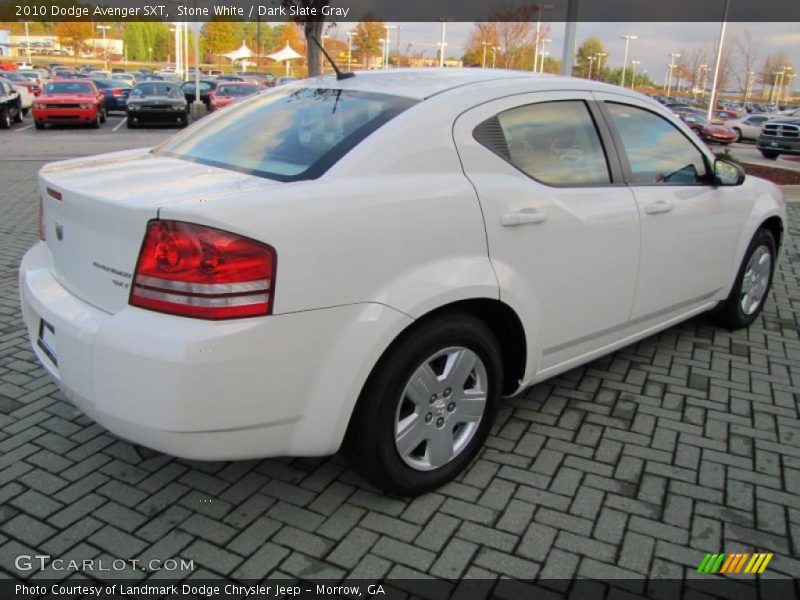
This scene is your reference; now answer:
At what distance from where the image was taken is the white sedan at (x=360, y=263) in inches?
90.1

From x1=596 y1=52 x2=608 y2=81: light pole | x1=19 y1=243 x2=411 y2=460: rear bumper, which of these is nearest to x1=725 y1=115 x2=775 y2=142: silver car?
x1=19 y1=243 x2=411 y2=460: rear bumper

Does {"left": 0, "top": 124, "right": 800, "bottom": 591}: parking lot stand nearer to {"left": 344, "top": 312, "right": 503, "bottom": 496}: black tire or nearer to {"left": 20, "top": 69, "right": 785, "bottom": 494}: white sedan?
{"left": 344, "top": 312, "right": 503, "bottom": 496}: black tire

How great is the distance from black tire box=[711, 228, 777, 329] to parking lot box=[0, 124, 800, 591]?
86 centimetres

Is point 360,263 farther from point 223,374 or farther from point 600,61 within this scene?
point 600,61

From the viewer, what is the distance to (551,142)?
3.32 m

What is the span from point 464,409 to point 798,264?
586 centimetres

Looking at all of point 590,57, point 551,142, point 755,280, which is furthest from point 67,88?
point 590,57

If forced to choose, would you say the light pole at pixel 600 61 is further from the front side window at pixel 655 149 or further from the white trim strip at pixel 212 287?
the white trim strip at pixel 212 287

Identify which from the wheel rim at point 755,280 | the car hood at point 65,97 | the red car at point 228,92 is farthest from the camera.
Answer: the red car at point 228,92

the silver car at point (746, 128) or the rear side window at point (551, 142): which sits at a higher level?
the rear side window at point (551, 142)

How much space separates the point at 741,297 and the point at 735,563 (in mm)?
2757

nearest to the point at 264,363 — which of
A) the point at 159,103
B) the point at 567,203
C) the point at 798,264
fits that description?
the point at 567,203

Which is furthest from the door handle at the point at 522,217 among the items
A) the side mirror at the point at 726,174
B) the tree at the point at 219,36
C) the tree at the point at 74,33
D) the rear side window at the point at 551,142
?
the tree at the point at 74,33

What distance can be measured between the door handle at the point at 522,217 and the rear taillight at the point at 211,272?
109 cm
